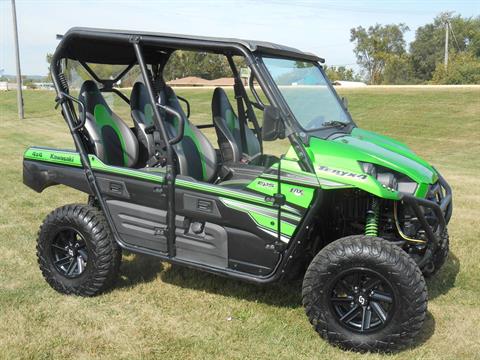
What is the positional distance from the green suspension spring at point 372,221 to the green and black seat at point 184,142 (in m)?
1.36

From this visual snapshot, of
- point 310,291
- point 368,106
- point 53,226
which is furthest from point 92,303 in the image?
point 368,106

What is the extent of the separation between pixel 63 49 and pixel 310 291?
8.41 ft

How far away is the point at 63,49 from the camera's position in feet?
13.4

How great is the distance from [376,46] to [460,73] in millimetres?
14196

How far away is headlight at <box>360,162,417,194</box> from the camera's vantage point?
3350mm

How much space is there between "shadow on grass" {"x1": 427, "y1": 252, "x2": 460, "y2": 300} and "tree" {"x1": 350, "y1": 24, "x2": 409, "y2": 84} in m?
46.2

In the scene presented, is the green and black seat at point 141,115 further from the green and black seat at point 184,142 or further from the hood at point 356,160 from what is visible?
the hood at point 356,160

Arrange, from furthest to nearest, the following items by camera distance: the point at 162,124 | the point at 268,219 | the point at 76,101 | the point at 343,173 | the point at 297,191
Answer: the point at 76,101
the point at 162,124
the point at 268,219
the point at 297,191
the point at 343,173

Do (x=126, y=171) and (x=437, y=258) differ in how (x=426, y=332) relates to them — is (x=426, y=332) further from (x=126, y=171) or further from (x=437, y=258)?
(x=126, y=171)

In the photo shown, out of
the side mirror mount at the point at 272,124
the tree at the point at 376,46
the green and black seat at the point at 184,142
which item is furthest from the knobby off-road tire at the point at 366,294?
the tree at the point at 376,46

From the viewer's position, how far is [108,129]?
14.2ft

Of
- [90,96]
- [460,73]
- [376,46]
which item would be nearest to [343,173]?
[90,96]

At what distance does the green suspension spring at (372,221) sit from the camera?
3447mm

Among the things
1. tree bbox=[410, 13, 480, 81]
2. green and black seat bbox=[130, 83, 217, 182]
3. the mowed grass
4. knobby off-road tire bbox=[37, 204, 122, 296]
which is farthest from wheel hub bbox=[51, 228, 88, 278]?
tree bbox=[410, 13, 480, 81]
